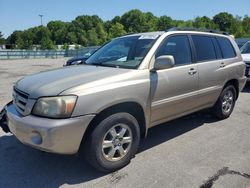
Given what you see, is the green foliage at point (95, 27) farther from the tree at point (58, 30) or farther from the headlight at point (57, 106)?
the headlight at point (57, 106)

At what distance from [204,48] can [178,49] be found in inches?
32.1

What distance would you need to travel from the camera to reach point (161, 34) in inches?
178

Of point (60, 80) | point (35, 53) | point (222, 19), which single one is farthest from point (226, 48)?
point (222, 19)

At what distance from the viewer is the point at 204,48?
17.3 feet

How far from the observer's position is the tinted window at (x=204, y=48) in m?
5.08

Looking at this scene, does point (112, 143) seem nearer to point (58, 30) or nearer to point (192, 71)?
point (192, 71)

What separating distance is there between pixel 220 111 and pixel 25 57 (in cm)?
3391

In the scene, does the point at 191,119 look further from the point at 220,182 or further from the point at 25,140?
the point at 25,140

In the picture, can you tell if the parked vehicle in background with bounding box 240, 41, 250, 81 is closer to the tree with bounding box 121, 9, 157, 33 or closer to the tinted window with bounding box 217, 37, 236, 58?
the tinted window with bounding box 217, 37, 236, 58

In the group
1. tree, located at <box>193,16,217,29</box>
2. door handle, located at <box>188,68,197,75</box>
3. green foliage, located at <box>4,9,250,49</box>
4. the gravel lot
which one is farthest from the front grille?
green foliage, located at <box>4,9,250,49</box>

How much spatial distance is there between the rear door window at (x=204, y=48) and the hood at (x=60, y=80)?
172 centimetres

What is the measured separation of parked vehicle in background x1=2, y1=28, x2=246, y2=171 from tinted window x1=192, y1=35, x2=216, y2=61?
18mm

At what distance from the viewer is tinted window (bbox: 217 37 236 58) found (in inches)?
230

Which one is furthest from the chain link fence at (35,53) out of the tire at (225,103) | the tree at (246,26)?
the tree at (246,26)
